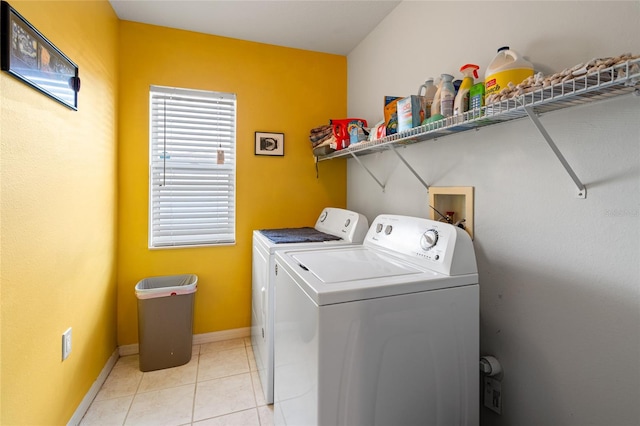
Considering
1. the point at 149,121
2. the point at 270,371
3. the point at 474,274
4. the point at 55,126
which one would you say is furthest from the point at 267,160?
the point at 474,274

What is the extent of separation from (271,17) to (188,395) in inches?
104

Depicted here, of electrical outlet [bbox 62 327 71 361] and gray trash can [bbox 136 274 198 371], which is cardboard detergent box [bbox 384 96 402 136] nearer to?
gray trash can [bbox 136 274 198 371]

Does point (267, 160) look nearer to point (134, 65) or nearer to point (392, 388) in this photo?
point (134, 65)

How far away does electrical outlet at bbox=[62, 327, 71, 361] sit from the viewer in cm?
151

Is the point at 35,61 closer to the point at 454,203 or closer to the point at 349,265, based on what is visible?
the point at 349,265

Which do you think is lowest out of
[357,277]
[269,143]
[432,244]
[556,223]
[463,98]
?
[357,277]

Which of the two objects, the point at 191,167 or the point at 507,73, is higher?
the point at 507,73

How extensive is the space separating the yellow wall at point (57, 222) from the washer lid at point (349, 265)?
3.60ft

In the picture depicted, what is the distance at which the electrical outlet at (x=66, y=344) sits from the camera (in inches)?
59.4

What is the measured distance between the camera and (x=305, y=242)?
1936 mm

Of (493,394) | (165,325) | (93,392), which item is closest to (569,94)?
(493,394)

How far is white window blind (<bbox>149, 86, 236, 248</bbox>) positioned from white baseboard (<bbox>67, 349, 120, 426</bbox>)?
0.87m

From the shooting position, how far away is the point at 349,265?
1346 mm

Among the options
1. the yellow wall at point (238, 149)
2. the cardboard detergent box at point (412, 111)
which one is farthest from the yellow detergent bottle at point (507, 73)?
the yellow wall at point (238, 149)
